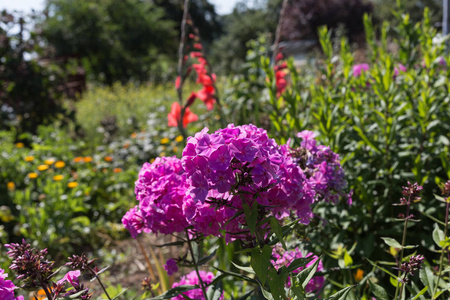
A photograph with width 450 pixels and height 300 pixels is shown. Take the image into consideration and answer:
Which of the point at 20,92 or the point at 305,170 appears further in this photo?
the point at 20,92

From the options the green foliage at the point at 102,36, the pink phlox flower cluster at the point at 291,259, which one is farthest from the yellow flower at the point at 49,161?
the green foliage at the point at 102,36

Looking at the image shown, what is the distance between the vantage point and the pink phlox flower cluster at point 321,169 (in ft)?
4.53

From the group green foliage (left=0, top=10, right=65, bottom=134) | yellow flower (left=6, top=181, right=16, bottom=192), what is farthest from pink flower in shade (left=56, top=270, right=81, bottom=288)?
green foliage (left=0, top=10, right=65, bottom=134)

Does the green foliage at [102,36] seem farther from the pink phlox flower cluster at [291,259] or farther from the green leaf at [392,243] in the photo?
the green leaf at [392,243]

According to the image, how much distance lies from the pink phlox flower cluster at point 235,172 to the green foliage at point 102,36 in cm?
1454

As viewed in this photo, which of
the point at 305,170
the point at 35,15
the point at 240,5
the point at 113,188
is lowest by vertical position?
the point at 113,188

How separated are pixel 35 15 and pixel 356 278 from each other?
556 cm

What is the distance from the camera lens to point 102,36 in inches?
643

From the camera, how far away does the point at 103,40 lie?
1634 cm

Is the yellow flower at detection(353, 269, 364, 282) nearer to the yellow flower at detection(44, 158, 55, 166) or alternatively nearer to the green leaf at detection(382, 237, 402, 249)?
the green leaf at detection(382, 237, 402, 249)

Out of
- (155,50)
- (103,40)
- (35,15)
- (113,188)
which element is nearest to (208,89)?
(113,188)

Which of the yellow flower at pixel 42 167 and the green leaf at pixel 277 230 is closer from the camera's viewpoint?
the green leaf at pixel 277 230

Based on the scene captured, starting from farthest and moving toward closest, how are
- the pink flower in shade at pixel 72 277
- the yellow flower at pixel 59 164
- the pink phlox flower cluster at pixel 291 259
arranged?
the yellow flower at pixel 59 164 → the pink phlox flower cluster at pixel 291 259 → the pink flower in shade at pixel 72 277

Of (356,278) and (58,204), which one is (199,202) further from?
(58,204)
